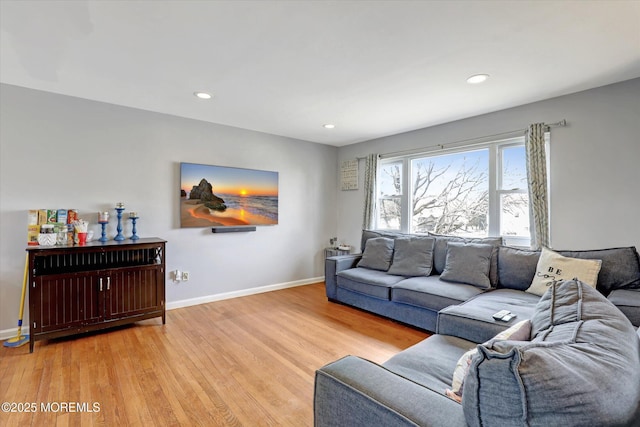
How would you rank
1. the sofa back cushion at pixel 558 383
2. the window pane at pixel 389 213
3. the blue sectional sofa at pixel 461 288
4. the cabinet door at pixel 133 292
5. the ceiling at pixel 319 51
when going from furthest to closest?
the window pane at pixel 389 213
the cabinet door at pixel 133 292
the blue sectional sofa at pixel 461 288
the ceiling at pixel 319 51
the sofa back cushion at pixel 558 383

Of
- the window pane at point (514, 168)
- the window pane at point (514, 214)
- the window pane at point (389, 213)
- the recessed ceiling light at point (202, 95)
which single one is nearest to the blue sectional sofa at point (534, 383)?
the window pane at point (514, 214)

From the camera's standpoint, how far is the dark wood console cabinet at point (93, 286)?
2.64 meters

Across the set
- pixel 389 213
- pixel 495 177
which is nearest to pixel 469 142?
pixel 495 177

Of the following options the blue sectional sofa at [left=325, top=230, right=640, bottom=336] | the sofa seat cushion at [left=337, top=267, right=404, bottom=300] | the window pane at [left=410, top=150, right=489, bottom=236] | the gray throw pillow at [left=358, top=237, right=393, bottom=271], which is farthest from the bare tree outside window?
the sofa seat cushion at [left=337, top=267, right=404, bottom=300]

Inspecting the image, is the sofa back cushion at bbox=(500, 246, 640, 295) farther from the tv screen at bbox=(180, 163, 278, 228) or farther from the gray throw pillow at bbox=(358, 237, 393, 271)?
the tv screen at bbox=(180, 163, 278, 228)

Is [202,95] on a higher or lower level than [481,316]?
higher

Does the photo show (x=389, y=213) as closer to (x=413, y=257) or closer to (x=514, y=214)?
(x=413, y=257)

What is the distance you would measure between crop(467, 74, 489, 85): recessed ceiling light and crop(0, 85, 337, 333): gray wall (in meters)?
2.87

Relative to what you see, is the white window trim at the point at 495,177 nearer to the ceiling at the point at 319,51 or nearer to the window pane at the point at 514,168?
the window pane at the point at 514,168

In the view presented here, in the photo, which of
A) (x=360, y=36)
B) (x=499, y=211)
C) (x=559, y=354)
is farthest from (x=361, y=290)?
(x=559, y=354)

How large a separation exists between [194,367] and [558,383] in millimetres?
2459

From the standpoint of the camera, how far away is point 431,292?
9.70 feet

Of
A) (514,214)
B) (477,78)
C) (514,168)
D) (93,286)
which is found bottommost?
(93,286)

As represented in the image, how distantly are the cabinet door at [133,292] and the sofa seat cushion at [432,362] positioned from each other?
2655 millimetres
